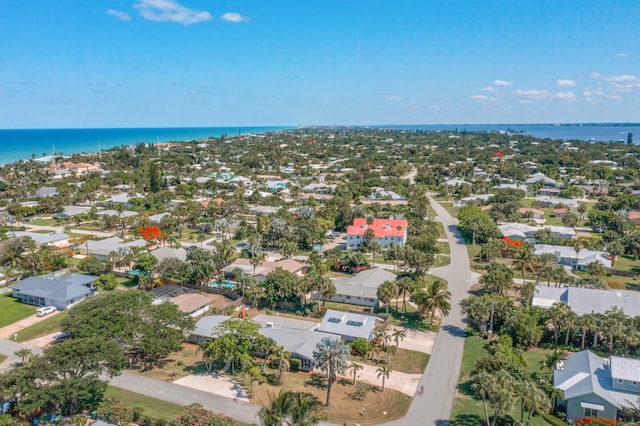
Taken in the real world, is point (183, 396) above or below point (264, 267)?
below

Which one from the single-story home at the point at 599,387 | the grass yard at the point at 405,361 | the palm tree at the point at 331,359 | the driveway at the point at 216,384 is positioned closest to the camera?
the single-story home at the point at 599,387

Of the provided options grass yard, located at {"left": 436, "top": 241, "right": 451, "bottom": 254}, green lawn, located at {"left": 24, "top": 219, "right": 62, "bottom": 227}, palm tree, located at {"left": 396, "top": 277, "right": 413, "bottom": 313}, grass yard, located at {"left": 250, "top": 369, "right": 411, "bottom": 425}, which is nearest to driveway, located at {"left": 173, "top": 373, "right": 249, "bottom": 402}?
grass yard, located at {"left": 250, "top": 369, "right": 411, "bottom": 425}

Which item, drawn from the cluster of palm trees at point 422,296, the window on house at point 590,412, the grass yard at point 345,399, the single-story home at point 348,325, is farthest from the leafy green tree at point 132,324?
the window on house at point 590,412

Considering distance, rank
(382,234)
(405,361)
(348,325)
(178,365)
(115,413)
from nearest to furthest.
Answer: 1. (115,413)
2. (178,365)
3. (405,361)
4. (348,325)
5. (382,234)

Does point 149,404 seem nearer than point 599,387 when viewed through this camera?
No

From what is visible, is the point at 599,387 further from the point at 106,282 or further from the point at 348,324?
the point at 106,282

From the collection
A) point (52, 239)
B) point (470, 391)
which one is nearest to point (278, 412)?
point (470, 391)

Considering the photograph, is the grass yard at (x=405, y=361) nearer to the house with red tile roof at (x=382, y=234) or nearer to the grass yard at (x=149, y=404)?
the grass yard at (x=149, y=404)
